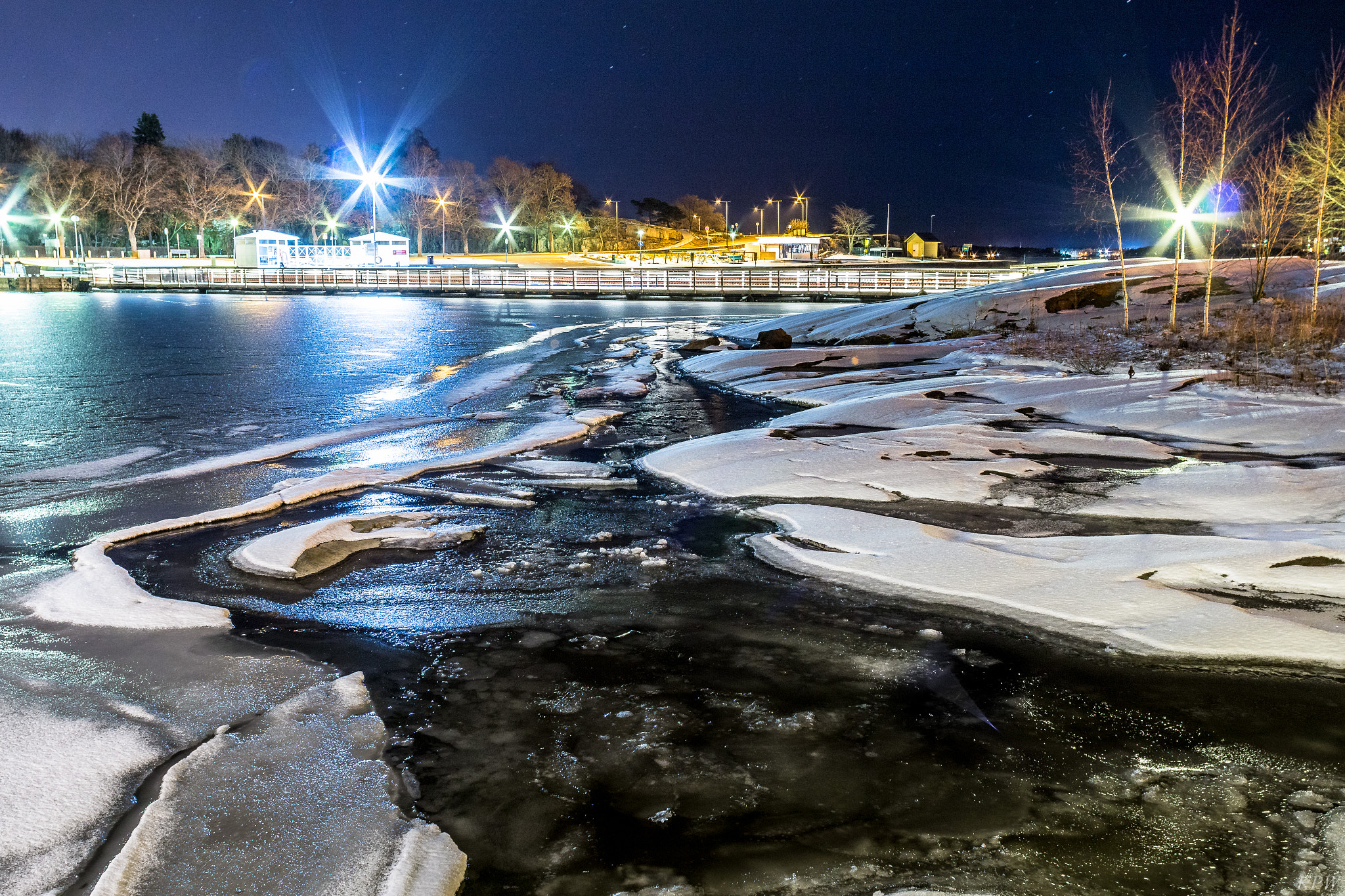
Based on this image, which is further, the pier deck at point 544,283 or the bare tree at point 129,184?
the bare tree at point 129,184

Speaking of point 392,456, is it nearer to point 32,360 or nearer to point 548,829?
point 548,829

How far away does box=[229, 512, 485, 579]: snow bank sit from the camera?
632 cm

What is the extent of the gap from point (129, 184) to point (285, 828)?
10354 cm

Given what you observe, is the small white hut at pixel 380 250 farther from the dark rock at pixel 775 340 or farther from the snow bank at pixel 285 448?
the snow bank at pixel 285 448

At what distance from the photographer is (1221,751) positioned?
12.6 ft

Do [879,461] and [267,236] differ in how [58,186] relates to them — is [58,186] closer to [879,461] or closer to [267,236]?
[267,236]

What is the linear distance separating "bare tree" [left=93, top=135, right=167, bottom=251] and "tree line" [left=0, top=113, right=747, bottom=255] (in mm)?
156

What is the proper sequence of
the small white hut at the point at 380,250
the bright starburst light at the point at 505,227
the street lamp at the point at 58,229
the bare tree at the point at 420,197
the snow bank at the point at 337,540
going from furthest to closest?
the bright starburst light at the point at 505,227 < the bare tree at the point at 420,197 < the street lamp at the point at 58,229 < the small white hut at the point at 380,250 < the snow bank at the point at 337,540

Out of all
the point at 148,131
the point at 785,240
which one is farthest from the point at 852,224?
the point at 148,131

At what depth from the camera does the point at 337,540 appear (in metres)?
6.83

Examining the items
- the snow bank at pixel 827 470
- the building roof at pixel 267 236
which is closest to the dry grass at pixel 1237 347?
the snow bank at pixel 827 470

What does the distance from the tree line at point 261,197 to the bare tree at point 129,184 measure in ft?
0.51

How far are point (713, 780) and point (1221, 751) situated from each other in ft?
6.74

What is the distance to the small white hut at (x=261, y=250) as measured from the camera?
73.6 metres
